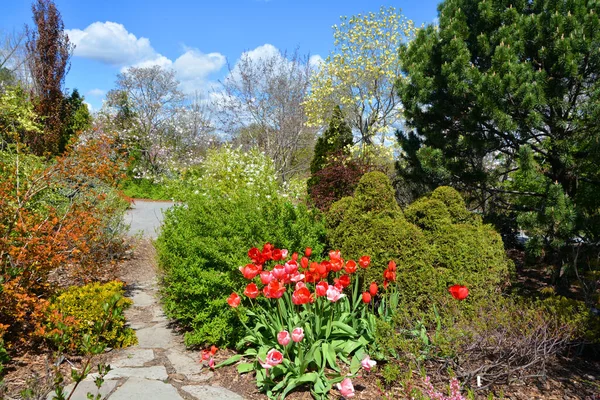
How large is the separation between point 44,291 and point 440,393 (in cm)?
332

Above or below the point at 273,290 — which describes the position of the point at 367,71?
above

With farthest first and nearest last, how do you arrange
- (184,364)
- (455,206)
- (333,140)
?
(333,140) → (455,206) → (184,364)

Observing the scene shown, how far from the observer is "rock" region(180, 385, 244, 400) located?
2689 millimetres

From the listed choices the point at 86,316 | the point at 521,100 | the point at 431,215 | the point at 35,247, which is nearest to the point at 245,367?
the point at 86,316

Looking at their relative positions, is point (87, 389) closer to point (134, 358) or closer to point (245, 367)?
point (134, 358)

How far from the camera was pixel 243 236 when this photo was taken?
3.81m

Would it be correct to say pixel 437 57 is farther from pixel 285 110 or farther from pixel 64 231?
pixel 285 110

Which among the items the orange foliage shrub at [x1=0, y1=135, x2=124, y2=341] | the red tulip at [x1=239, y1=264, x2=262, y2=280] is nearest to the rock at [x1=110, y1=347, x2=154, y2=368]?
the orange foliage shrub at [x1=0, y1=135, x2=124, y2=341]

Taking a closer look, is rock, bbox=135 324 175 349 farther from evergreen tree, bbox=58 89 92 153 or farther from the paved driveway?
evergreen tree, bbox=58 89 92 153

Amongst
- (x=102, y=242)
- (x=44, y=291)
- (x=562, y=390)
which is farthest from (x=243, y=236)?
(x=562, y=390)

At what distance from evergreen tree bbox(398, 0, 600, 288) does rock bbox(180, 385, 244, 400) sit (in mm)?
3615

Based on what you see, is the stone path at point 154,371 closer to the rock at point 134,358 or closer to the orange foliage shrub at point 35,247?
the rock at point 134,358

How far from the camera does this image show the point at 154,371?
3.05 m

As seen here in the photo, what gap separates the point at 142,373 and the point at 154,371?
0.09 metres
